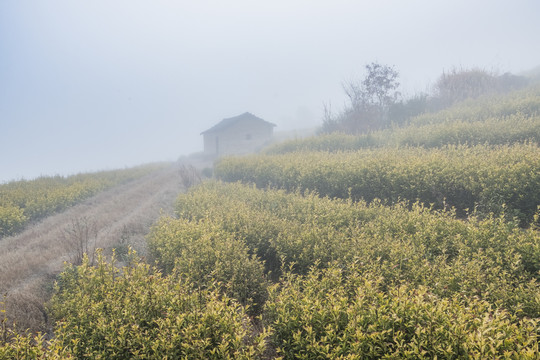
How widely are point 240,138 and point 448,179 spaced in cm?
3477

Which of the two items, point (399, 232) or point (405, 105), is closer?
point (399, 232)

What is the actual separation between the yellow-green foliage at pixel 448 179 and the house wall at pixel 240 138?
90.7 feet

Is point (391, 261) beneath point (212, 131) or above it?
beneath

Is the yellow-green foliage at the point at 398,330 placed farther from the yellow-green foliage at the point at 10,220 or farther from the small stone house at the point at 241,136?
the small stone house at the point at 241,136

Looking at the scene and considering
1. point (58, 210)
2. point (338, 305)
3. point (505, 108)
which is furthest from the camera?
point (505, 108)

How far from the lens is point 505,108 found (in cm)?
1903

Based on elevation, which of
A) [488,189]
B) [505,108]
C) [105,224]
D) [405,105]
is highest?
[405,105]

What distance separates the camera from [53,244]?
32.4ft

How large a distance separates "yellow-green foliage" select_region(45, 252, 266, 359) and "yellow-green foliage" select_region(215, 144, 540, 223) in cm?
710

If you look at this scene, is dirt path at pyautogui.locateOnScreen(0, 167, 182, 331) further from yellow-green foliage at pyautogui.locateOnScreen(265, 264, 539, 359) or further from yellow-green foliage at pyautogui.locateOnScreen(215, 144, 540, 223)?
yellow-green foliage at pyautogui.locateOnScreen(215, 144, 540, 223)

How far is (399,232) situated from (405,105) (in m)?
28.9

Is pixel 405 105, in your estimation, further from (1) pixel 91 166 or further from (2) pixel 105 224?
(1) pixel 91 166

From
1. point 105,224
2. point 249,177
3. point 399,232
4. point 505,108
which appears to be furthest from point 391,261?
point 505,108

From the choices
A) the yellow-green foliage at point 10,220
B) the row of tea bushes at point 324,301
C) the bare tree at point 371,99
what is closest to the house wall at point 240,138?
the bare tree at point 371,99
